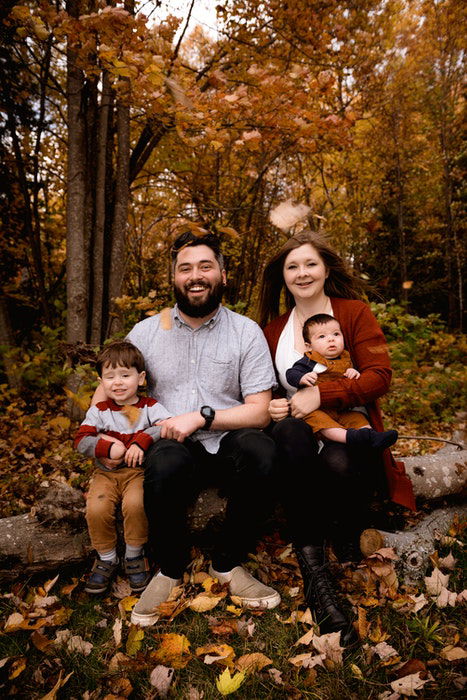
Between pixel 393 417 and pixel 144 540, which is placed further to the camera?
pixel 393 417

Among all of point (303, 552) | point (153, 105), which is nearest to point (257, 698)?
point (303, 552)

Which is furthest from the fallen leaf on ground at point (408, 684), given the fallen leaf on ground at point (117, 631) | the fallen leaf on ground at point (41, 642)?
the fallen leaf on ground at point (41, 642)

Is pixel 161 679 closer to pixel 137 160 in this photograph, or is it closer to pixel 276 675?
pixel 276 675

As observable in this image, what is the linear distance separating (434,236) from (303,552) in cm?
1380

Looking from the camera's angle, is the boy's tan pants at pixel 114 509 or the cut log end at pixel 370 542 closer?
the boy's tan pants at pixel 114 509

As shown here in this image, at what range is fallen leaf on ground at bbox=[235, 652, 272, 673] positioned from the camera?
1.88 meters

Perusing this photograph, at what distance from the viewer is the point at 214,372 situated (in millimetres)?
2699

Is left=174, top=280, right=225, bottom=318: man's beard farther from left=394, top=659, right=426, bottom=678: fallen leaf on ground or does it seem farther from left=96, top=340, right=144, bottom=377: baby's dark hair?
left=394, top=659, right=426, bottom=678: fallen leaf on ground

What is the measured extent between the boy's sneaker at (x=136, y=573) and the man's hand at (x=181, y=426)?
71 centimetres

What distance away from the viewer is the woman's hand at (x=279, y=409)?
2.56 m

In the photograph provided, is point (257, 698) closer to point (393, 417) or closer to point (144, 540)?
point (144, 540)

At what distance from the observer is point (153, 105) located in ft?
13.3

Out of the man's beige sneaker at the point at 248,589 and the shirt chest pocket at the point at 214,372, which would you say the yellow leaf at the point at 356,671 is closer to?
the man's beige sneaker at the point at 248,589

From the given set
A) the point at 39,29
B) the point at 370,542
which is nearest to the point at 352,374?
the point at 370,542
